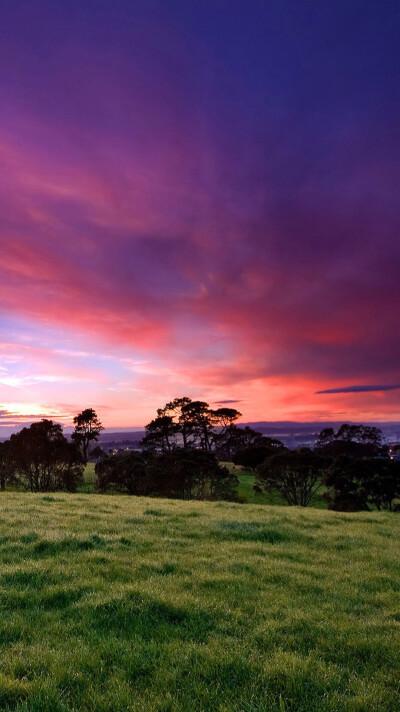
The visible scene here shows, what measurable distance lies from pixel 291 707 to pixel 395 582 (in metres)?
6.92

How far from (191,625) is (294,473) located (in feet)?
171

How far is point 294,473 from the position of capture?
56219 mm

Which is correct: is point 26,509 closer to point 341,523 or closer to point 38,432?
point 341,523

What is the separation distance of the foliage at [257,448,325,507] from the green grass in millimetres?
43284

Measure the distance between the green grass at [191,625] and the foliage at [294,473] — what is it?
43284mm

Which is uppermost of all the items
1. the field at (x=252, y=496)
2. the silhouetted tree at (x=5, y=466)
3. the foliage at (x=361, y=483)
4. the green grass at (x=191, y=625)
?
the green grass at (x=191, y=625)

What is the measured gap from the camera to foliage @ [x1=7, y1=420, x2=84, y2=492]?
60.6m

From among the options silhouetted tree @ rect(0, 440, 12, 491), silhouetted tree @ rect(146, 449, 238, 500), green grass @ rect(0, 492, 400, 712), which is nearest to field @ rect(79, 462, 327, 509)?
silhouetted tree @ rect(146, 449, 238, 500)

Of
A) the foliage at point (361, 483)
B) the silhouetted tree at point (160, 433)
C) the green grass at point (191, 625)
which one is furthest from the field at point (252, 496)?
the green grass at point (191, 625)

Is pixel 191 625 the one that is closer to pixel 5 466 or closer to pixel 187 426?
pixel 5 466

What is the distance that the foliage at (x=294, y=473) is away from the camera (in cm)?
5562

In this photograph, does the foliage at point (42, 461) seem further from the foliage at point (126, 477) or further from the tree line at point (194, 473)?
the foliage at point (126, 477)

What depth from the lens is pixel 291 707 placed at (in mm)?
5230

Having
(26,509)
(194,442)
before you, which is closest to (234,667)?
(26,509)
